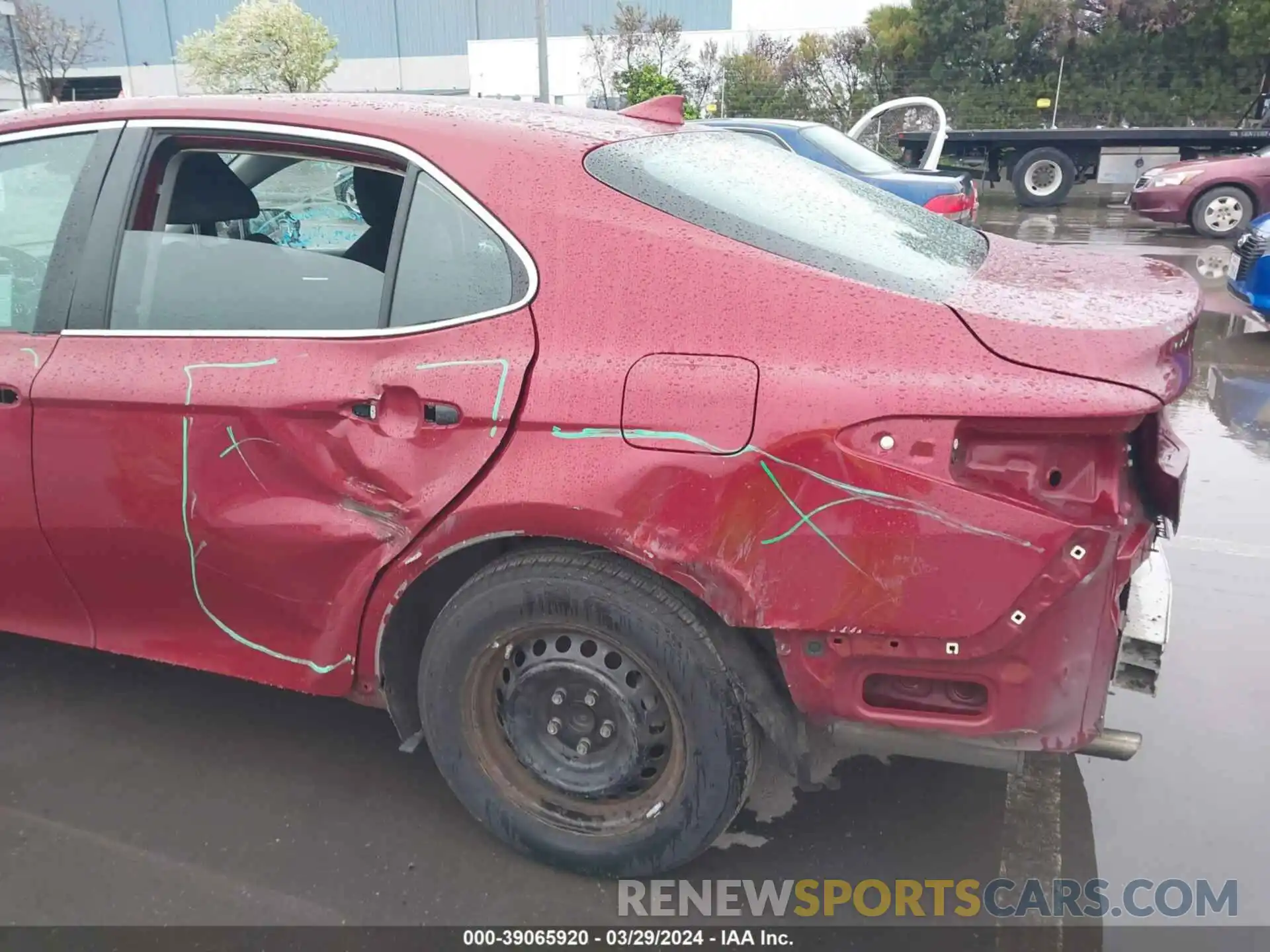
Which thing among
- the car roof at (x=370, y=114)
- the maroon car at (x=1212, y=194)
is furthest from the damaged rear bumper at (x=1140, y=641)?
the maroon car at (x=1212, y=194)

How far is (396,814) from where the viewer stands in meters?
2.62

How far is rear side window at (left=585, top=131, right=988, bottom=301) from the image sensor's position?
2.12 meters

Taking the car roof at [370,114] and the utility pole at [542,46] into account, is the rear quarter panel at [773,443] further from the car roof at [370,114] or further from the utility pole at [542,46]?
the utility pole at [542,46]

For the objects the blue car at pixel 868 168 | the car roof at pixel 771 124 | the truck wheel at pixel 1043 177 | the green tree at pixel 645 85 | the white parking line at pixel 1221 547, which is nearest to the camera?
the white parking line at pixel 1221 547

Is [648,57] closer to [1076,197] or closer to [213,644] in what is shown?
[1076,197]

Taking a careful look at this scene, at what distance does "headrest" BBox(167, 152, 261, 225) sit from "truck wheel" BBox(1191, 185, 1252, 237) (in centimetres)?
1343

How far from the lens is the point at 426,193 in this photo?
7.49ft

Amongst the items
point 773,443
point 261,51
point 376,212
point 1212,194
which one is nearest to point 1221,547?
point 773,443

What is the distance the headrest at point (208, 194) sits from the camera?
8.57 feet

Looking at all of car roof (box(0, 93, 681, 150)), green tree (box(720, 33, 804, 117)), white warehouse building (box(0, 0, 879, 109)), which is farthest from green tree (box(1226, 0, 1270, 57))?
white warehouse building (box(0, 0, 879, 109))

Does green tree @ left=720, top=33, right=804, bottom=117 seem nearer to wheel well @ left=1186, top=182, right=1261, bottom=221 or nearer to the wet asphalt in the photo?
wheel well @ left=1186, top=182, right=1261, bottom=221

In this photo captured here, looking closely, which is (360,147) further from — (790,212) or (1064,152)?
(1064,152)

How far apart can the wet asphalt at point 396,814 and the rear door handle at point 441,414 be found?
3.68 ft

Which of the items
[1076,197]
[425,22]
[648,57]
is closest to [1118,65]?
[1076,197]
